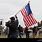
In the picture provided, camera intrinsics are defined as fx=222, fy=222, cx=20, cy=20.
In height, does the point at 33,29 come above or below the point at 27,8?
below

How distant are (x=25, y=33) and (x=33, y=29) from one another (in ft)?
3.48

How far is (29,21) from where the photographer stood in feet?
35.1

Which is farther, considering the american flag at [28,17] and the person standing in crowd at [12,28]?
the american flag at [28,17]

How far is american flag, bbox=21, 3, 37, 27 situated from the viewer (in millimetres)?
10648

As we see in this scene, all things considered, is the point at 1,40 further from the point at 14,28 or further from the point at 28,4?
the point at 28,4

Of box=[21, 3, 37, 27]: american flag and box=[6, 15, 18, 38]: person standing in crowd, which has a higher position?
box=[21, 3, 37, 27]: american flag

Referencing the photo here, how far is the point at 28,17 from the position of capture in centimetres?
1088

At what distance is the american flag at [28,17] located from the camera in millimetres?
10648

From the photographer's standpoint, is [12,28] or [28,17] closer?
[12,28]

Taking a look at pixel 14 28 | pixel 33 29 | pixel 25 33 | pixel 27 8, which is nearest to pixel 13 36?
pixel 14 28

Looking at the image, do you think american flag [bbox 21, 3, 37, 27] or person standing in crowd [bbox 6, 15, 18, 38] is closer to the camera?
person standing in crowd [bbox 6, 15, 18, 38]

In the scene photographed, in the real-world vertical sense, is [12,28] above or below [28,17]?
below

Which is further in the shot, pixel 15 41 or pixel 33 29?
pixel 33 29

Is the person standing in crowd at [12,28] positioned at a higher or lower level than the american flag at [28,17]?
lower
